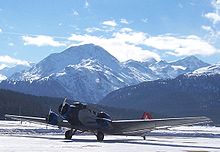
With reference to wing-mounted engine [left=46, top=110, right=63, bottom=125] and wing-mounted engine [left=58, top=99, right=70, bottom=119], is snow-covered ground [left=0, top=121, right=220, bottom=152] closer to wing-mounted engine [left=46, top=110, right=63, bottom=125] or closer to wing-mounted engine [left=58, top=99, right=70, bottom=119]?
wing-mounted engine [left=46, top=110, right=63, bottom=125]

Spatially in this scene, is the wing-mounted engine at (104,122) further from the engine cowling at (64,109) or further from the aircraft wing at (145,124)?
the engine cowling at (64,109)

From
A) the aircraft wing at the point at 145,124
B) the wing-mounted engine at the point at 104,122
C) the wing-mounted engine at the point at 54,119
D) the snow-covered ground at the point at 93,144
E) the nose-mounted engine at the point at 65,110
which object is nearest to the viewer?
the snow-covered ground at the point at 93,144

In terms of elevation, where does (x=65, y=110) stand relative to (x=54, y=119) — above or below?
above

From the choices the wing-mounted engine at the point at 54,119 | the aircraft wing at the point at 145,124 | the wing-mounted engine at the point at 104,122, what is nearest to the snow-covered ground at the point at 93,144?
the aircraft wing at the point at 145,124

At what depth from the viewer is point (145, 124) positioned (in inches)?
1575

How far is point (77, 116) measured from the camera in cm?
4034

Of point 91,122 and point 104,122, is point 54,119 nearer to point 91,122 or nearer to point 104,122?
point 91,122

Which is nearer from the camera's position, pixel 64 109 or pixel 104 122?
pixel 104 122

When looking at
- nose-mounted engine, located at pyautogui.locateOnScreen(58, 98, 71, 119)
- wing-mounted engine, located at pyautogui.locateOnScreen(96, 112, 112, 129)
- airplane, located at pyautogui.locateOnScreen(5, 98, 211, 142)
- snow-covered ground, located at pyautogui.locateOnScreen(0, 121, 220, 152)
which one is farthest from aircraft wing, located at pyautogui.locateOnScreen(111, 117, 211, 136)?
nose-mounted engine, located at pyautogui.locateOnScreen(58, 98, 71, 119)

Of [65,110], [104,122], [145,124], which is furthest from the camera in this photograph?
[65,110]

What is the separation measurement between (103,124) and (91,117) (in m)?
1.31

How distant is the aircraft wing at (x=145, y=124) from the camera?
37.9 meters

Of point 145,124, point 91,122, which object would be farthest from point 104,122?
point 145,124

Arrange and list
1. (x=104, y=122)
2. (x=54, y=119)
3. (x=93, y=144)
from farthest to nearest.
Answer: (x=54, y=119)
(x=104, y=122)
(x=93, y=144)
